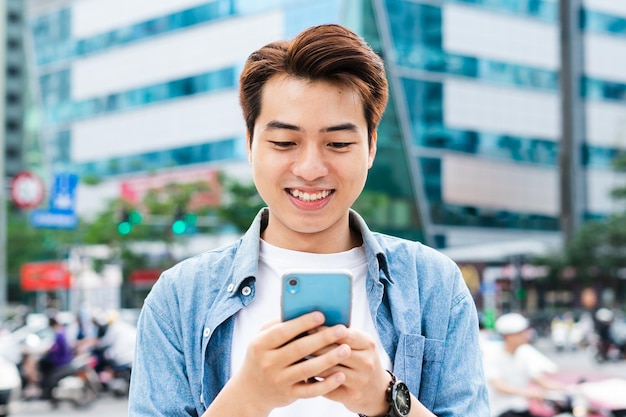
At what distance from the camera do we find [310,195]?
158cm

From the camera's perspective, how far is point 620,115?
45.2 metres

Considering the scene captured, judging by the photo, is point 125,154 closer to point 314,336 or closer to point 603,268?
point 603,268

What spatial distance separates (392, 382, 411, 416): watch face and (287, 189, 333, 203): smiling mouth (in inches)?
14.7

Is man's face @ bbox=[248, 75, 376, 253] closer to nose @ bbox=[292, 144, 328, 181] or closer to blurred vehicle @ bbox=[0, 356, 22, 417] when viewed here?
nose @ bbox=[292, 144, 328, 181]

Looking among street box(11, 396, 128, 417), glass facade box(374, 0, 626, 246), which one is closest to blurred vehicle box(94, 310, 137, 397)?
A: street box(11, 396, 128, 417)

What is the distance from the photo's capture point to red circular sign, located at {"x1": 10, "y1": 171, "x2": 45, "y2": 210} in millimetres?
19828

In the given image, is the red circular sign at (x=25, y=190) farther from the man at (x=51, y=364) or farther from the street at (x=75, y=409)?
the man at (x=51, y=364)

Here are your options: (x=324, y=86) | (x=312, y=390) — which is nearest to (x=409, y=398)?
(x=312, y=390)

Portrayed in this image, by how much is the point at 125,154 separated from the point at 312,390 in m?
43.5

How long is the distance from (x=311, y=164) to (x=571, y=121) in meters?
41.7

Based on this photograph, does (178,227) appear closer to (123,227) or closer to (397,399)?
(123,227)

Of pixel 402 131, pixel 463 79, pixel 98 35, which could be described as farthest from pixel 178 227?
pixel 98 35

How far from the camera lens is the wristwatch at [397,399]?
54.7 inches

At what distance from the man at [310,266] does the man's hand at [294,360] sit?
0.16 metres
